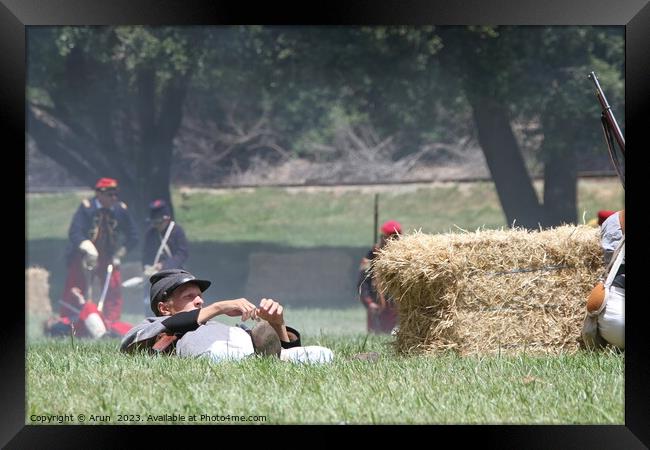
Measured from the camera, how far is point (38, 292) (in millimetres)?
20453

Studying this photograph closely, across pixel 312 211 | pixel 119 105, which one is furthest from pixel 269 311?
pixel 312 211

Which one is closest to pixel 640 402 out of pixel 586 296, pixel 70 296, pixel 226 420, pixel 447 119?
pixel 226 420

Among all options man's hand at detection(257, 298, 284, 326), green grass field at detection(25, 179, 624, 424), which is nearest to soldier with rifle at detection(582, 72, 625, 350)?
green grass field at detection(25, 179, 624, 424)

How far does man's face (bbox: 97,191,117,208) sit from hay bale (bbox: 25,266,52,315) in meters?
5.77

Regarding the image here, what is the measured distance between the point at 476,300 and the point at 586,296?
0.81m

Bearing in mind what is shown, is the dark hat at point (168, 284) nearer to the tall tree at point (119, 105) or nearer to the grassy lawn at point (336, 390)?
the grassy lawn at point (336, 390)

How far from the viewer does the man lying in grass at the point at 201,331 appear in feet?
21.6

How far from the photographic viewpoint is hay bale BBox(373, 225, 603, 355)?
7.49 m

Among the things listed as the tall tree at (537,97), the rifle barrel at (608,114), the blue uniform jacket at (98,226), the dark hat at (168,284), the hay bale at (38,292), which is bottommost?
the hay bale at (38,292)

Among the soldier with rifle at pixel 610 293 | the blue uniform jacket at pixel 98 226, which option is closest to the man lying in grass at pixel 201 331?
the soldier with rifle at pixel 610 293

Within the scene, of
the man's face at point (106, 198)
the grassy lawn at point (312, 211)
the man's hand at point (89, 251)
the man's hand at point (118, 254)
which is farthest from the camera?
the grassy lawn at point (312, 211)

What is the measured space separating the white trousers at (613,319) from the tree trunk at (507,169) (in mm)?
14265

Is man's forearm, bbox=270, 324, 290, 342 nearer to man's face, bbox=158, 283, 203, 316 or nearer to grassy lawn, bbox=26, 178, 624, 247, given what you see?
man's face, bbox=158, 283, 203, 316

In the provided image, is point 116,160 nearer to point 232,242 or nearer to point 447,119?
point 232,242
